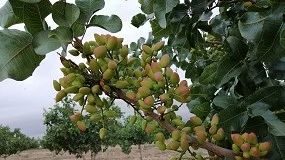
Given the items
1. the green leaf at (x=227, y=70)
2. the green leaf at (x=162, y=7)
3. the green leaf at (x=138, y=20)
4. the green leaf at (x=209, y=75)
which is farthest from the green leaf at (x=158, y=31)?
the green leaf at (x=162, y=7)

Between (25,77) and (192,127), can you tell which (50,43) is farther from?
(192,127)

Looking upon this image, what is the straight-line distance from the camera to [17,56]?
0.73m

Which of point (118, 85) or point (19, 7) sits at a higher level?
point (19, 7)

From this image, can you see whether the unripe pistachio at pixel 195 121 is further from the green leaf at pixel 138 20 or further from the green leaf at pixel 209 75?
the green leaf at pixel 138 20

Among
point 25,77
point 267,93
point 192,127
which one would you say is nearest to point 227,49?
point 267,93

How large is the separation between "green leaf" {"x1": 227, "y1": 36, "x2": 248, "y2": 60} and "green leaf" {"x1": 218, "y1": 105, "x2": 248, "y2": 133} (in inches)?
7.0

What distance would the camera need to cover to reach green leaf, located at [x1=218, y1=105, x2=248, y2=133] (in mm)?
925

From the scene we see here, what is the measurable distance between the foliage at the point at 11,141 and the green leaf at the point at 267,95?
2270 centimetres

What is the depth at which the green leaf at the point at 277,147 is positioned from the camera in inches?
35.5

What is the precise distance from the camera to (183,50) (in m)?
1.56

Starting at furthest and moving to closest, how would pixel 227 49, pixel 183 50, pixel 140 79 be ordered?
pixel 183 50, pixel 227 49, pixel 140 79

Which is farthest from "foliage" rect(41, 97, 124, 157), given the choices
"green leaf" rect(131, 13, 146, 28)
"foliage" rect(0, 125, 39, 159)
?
"green leaf" rect(131, 13, 146, 28)

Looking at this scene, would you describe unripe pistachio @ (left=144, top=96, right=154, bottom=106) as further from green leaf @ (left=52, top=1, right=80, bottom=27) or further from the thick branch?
green leaf @ (left=52, top=1, right=80, bottom=27)

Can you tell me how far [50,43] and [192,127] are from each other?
0.33 metres
